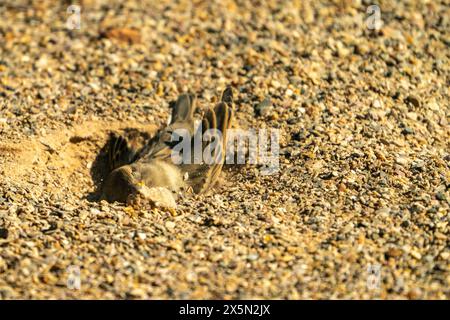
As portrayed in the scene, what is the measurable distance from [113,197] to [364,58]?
256cm

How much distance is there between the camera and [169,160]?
576cm

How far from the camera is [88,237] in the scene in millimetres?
4805

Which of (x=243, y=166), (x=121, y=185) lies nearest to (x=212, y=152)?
(x=243, y=166)

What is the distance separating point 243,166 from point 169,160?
507 mm

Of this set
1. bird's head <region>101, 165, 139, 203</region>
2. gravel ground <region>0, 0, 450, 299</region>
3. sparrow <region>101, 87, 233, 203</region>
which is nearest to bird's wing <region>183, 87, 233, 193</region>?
sparrow <region>101, 87, 233, 203</region>

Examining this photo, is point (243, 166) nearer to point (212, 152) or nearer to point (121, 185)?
point (212, 152)

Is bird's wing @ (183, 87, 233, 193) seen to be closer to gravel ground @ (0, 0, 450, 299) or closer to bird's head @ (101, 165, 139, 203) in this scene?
gravel ground @ (0, 0, 450, 299)

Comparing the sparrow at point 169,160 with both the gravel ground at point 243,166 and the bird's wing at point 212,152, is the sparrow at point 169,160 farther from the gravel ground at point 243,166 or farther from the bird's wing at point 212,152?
the gravel ground at point 243,166

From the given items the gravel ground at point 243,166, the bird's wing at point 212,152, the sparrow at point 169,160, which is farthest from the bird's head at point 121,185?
the bird's wing at point 212,152

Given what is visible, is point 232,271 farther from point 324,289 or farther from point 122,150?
point 122,150

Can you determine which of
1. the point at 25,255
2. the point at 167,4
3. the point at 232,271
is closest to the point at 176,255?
the point at 232,271

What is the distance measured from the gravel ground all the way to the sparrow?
0.14 meters

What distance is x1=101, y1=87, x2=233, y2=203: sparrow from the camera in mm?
5336

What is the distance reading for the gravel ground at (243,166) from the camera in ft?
14.8
